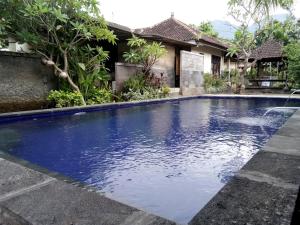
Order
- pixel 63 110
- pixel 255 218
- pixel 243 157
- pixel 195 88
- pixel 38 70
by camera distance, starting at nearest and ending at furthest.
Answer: pixel 255 218
pixel 243 157
pixel 63 110
pixel 38 70
pixel 195 88

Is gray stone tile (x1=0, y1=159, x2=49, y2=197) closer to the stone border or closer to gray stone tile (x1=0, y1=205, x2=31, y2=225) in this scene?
gray stone tile (x1=0, y1=205, x2=31, y2=225)

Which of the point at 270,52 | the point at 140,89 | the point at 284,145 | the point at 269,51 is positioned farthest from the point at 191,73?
the point at 284,145

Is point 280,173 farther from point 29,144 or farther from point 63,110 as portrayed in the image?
point 63,110

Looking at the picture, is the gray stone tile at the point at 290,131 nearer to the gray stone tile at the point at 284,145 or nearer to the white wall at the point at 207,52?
the gray stone tile at the point at 284,145

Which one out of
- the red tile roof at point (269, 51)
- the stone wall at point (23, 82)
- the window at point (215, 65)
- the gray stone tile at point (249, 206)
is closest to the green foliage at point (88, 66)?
the stone wall at point (23, 82)

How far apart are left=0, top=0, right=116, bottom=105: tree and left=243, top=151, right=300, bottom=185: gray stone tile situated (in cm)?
653

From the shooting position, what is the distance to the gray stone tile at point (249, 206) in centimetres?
161

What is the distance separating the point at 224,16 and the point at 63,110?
13838 millimetres

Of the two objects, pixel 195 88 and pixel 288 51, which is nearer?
pixel 195 88

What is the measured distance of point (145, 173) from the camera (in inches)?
133

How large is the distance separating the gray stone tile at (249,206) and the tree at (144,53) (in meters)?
9.92

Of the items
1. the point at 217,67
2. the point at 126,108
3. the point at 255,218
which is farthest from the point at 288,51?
the point at 255,218

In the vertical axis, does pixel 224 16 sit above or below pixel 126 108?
above

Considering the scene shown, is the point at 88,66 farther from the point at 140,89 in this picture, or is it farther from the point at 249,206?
the point at 249,206
